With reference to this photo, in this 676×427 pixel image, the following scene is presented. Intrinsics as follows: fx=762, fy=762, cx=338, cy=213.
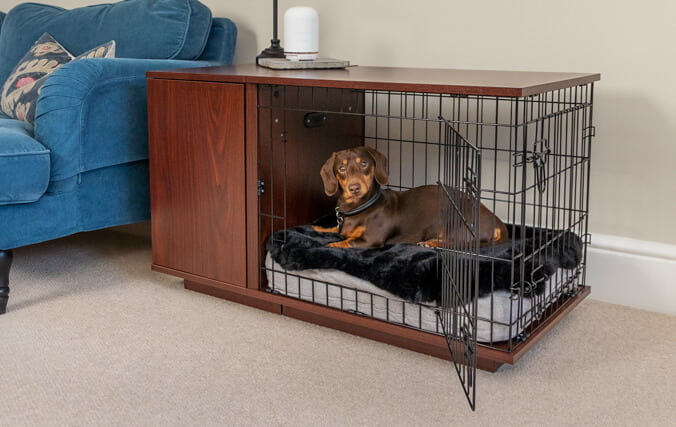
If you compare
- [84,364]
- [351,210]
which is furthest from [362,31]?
[84,364]

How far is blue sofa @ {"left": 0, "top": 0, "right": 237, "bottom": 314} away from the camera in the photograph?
212 centimetres

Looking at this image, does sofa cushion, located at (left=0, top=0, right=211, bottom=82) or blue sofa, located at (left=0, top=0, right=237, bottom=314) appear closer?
blue sofa, located at (left=0, top=0, right=237, bottom=314)

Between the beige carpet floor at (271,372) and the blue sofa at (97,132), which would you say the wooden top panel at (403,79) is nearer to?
the blue sofa at (97,132)

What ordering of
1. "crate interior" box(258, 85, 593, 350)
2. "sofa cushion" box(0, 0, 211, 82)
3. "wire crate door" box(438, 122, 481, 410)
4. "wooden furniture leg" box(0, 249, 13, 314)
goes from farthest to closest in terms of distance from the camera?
1. "sofa cushion" box(0, 0, 211, 82)
2. "wooden furniture leg" box(0, 249, 13, 314)
3. "crate interior" box(258, 85, 593, 350)
4. "wire crate door" box(438, 122, 481, 410)

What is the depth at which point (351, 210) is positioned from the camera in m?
2.06

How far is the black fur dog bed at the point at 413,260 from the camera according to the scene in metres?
1.80

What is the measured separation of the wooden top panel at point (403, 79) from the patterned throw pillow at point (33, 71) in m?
0.52

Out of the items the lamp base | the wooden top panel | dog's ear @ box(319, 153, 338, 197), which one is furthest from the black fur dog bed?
the lamp base

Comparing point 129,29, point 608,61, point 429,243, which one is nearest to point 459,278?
point 429,243

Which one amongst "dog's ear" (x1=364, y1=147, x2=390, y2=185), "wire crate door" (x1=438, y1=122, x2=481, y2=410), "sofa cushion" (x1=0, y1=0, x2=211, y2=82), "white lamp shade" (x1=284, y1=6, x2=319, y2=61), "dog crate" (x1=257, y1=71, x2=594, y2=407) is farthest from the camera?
"sofa cushion" (x1=0, y1=0, x2=211, y2=82)

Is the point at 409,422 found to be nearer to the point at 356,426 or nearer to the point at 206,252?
the point at 356,426

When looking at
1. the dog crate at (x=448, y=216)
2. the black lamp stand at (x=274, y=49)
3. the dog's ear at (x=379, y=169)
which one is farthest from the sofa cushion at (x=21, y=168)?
the dog's ear at (x=379, y=169)

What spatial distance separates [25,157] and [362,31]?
3.77 feet

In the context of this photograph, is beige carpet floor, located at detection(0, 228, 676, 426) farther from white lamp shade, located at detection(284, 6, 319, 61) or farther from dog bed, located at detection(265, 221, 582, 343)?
white lamp shade, located at detection(284, 6, 319, 61)
